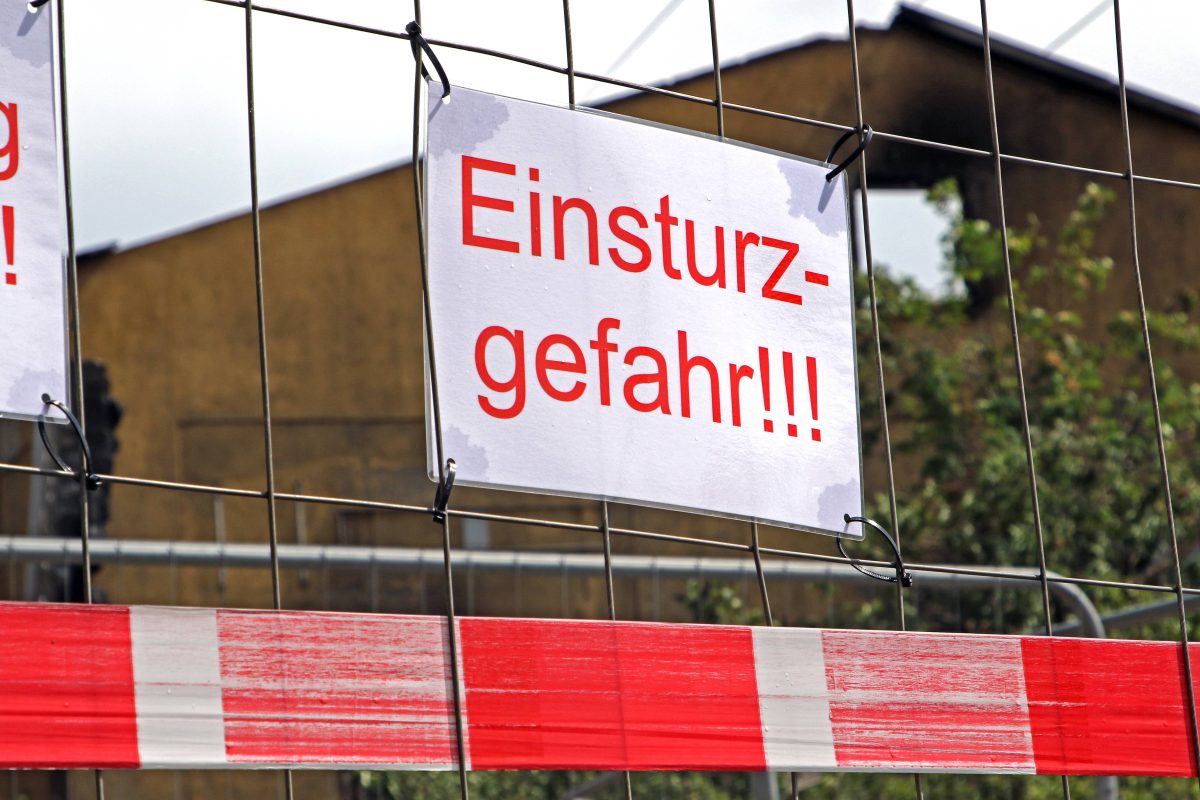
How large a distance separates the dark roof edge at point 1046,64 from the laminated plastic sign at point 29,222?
48.0ft

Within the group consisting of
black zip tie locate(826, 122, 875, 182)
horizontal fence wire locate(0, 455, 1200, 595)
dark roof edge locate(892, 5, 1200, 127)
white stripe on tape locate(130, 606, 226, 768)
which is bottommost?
white stripe on tape locate(130, 606, 226, 768)

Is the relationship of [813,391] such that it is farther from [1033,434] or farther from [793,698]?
[1033,434]

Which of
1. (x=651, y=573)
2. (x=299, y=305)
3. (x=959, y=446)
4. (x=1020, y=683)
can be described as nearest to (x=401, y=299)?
(x=299, y=305)

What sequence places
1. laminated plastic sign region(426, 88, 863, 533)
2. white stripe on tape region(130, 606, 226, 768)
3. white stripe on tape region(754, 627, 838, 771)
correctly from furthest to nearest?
1. white stripe on tape region(754, 627, 838, 771)
2. laminated plastic sign region(426, 88, 863, 533)
3. white stripe on tape region(130, 606, 226, 768)

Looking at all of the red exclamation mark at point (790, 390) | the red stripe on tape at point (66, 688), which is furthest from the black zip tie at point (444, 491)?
the red exclamation mark at point (790, 390)

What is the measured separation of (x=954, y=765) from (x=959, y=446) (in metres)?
8.51

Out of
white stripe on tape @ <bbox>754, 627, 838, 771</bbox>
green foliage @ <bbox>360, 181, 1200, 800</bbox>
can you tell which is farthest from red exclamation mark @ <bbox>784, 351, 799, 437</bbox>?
green foliage @ <bbox>360, 181, 1200, 800</bbox>

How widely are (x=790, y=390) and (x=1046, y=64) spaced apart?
1418cm

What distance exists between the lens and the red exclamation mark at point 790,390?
3.59m

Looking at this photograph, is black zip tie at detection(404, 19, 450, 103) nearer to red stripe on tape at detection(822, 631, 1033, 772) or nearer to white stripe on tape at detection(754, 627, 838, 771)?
white stripe on tape at detection(754, 627, 838, 771)

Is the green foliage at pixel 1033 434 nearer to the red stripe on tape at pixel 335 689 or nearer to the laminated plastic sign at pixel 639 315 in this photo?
the laminated plastic sign at pixel 639 315

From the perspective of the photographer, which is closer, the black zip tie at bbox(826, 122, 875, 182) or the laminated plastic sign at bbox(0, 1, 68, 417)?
the laminated plastic sign at bbox(0, 1, 68, 417)

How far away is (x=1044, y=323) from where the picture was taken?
12148 mm

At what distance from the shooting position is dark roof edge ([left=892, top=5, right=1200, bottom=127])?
650 inches
